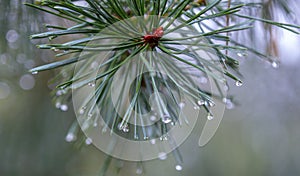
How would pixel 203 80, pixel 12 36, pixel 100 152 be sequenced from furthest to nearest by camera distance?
pixel 100 152 → pixel 12 36 → pixel 203 80

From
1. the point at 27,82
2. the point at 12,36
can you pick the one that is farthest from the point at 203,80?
the point at 27,82

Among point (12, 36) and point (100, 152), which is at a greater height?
point (12, 36)

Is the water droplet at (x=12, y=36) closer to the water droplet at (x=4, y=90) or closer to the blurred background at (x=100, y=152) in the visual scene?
the blurred background at (x=100, y=152)

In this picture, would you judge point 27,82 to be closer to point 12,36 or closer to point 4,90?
point 4,90

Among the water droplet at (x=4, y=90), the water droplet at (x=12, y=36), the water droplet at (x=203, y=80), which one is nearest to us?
the water droplet at (x=203, y=80)

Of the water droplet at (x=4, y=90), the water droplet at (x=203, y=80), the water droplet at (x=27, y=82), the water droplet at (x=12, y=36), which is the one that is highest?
the water droplet at (x=12, y=36)

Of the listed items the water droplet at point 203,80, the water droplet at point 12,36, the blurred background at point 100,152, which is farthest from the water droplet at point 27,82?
the water droplet at point 203,80

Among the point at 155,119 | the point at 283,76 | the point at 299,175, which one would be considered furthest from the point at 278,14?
the point at 299,175

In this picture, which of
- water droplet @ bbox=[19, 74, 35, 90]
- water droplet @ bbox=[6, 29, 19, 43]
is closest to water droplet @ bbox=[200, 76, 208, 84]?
water droplet @ bbox=[6, 29, 19, 43]

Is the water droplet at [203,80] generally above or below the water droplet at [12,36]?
below
